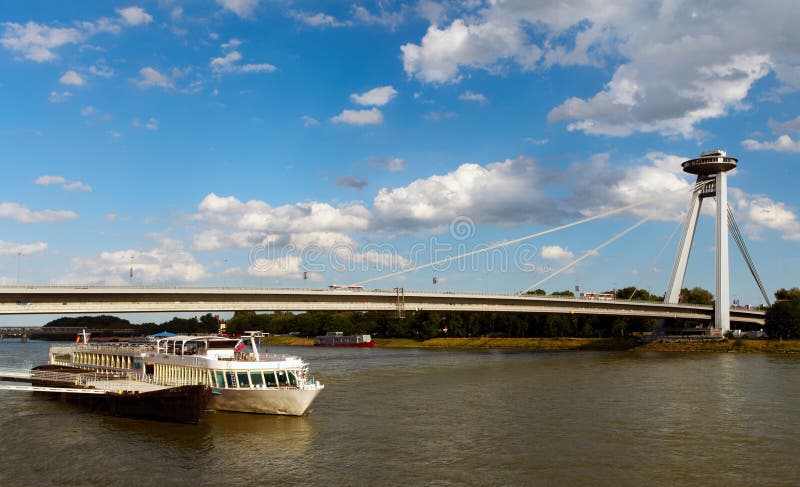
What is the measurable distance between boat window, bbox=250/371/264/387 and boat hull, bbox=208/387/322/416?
0.41 m

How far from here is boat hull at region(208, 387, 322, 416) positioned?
29.2m

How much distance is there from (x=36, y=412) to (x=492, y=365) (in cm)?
3764

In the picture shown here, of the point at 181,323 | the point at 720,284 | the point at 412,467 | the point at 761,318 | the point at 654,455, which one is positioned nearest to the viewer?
the point at 412,467

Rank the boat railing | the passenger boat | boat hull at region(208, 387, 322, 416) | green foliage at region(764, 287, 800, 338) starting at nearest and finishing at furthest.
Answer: boat hull at region(208, 387, 322, 416) < the boat railing < green foliage at region(764, 287, 800, 338) < the passenger boat

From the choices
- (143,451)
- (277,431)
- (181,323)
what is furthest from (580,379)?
(181,323)

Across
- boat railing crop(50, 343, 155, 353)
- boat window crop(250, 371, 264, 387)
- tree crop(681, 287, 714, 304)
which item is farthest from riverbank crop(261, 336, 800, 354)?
boat window crop(250, 371, 264, 387)

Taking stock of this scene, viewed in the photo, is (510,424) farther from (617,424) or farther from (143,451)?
(143,451)

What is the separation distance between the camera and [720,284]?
81688 mm

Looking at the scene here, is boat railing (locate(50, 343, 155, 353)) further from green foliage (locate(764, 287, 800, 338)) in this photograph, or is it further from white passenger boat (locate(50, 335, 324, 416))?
green foliage (locate(764, 287, 800, 338))

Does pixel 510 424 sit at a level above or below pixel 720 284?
below

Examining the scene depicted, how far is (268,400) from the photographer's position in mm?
29562

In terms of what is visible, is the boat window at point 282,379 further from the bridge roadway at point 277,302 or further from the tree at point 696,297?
the tree at point 696,297

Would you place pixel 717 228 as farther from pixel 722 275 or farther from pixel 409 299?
pixel 409 299

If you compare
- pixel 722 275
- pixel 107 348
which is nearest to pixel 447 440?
pixel 107 348
